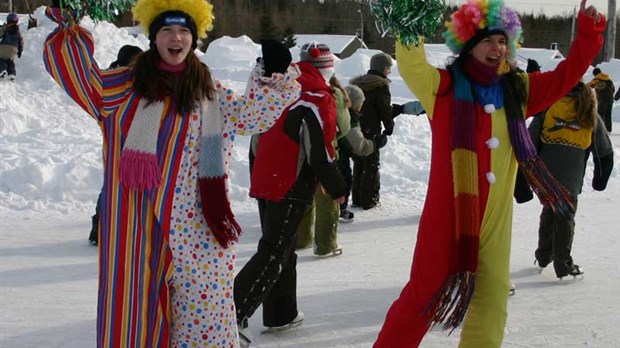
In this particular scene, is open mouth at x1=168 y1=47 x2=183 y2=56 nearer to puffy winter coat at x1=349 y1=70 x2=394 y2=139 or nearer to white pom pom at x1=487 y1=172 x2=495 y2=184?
white pom pom at x1=487 y1=172 x2=495 y2=184

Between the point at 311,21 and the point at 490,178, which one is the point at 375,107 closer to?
the point at 490,178

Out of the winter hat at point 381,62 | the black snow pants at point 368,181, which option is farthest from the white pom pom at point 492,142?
the black snow pants at point 368,181

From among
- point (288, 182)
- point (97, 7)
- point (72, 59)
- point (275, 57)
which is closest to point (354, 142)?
point (288, 182)

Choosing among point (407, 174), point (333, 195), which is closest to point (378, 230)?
point (407, 174)

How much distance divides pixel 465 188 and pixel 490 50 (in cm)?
66

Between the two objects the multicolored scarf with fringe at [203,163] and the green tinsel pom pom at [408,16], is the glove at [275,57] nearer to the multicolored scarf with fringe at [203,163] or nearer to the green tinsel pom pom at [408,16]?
the multicolored scarf with fringe at [203,163]

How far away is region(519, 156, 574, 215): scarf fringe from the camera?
11.6 feet

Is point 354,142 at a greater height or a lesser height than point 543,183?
lesser

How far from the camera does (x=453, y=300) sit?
3.41 metres

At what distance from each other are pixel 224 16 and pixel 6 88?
4418 centimetres

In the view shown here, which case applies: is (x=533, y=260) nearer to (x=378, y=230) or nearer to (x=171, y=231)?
(x=378, y=230)

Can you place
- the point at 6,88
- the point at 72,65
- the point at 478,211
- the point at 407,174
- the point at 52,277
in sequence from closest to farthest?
the point at 72,65 < the point at 478,211 < the point at 52,277 < the point at 407,174 < the point at 6,88

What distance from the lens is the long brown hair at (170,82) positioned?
9.26 ft

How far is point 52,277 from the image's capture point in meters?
5.76
